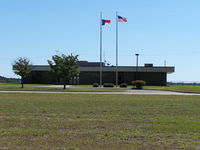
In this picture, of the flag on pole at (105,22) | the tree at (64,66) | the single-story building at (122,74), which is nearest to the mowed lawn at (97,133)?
the tree at (64,66)

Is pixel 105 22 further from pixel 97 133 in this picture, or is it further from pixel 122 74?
pixel 97 133

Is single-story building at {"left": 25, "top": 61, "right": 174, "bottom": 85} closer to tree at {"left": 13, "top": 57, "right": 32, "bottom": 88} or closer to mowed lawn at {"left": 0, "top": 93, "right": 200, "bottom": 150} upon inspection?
tree at {"left": 13, "top": 57, "right": 32, "bottom": 88}

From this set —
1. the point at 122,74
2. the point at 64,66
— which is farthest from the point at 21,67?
the point at 122,74

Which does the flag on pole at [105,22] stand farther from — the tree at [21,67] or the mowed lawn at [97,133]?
the mowed lawn at [97,133]

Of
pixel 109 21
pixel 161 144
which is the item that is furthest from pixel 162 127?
pixel 109 21

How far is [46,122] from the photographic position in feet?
29.9

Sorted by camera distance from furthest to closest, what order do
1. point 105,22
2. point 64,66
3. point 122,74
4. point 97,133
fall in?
point 122,74
point 105,22
point 64,66
point 97,133

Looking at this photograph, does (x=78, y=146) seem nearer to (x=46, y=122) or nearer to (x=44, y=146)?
(x=44, y=146)

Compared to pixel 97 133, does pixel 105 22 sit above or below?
above

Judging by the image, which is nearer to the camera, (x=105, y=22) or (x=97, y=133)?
(x=97, y=133)

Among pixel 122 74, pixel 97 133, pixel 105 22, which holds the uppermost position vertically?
pixel 105 22

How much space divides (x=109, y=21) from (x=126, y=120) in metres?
40.3

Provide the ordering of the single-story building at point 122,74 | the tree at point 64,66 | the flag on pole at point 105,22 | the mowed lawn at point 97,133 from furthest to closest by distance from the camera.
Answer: the single-story building at point 122,74 < the flag on pole at point 105,22 < the tree at point 64,66 < the mowed lawn at point 97,133

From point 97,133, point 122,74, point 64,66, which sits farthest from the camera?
point 122,74
